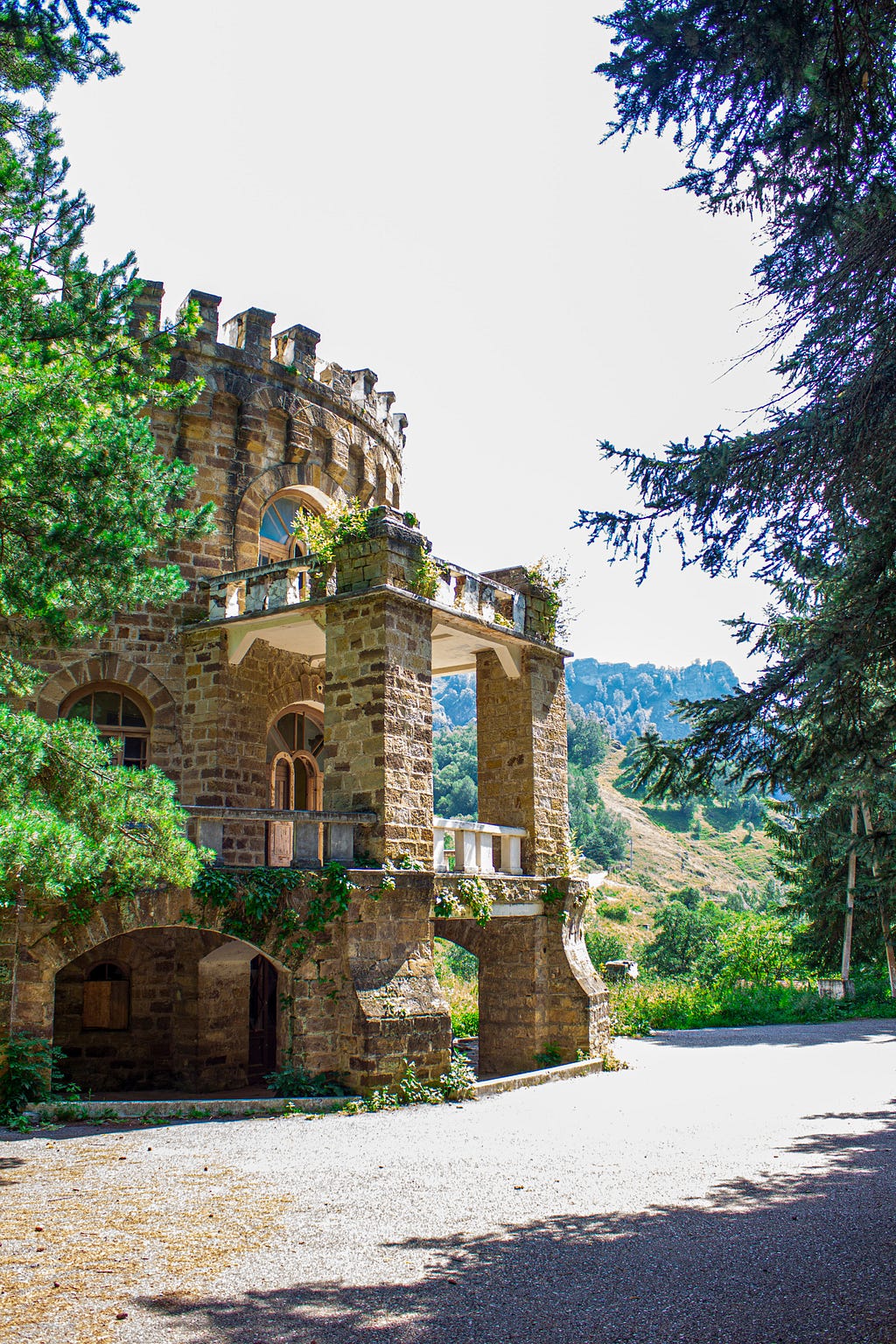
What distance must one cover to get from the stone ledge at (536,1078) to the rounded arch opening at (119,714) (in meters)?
5.75

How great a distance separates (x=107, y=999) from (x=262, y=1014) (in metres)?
2.46

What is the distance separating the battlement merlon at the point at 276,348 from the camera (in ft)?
47.1

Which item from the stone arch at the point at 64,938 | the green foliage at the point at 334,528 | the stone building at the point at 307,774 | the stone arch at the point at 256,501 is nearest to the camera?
the stone arch at the point at 64,938

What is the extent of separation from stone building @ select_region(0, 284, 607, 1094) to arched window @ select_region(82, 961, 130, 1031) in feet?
0.10

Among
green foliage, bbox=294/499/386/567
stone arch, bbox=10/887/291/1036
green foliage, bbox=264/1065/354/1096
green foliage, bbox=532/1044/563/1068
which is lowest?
green foliage, bbox=532/1044/563/1068

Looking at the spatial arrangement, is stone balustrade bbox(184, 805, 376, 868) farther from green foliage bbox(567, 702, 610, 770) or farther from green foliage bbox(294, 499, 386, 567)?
green foliage bbox(567, 702, 610, 770)

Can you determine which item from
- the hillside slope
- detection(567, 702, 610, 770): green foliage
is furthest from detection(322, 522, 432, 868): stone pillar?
detection(567, 702, 610, 770): green foliage

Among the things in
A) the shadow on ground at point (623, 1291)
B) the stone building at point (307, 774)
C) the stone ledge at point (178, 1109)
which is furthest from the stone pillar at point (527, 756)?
the shadow on ground at point (623, 1291)

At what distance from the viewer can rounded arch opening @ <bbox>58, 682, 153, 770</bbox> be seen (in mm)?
13570

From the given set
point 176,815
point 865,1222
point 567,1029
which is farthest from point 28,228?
point 567,1029

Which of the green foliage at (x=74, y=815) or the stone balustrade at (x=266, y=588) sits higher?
the stone balustrade at (x=266, y=588)

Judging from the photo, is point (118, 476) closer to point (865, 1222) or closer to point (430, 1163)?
point (430, 1163)

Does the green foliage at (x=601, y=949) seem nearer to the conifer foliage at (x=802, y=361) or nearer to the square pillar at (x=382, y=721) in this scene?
the square pillar at (x=382, y=721)

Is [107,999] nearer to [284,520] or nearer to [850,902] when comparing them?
Result: [284,520]
